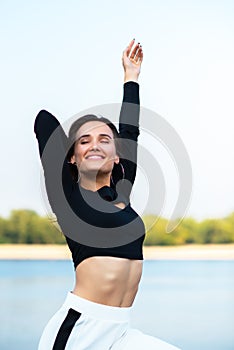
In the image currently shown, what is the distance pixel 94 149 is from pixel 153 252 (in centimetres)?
1148

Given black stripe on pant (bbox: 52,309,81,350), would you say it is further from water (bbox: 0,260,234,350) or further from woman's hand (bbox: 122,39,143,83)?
water (bbox: 0,260,234,350)

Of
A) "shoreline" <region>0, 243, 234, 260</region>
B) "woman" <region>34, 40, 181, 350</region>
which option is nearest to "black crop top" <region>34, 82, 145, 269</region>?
"woman" <region>34, 40, 181, 350</region>

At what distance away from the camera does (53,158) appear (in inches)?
72.6

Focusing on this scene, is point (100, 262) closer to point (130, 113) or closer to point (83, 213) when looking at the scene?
point (83, 213)

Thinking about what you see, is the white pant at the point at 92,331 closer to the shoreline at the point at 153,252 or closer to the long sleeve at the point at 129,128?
the long sleeve at the point at 129,128

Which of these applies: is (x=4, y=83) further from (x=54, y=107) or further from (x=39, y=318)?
(x=39, y=318)

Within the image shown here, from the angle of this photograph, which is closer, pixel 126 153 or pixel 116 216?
pixel 116 216

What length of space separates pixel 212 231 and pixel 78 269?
38.5 feet

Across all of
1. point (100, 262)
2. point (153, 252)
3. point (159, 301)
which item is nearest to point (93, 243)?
point (100, 262)

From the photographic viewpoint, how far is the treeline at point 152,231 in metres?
12.6

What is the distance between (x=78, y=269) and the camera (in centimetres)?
186

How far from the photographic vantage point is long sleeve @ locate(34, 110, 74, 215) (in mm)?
1843

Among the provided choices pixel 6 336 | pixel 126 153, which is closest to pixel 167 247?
pixel 6 336

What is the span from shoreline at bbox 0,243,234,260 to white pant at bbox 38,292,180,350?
1135 cm
